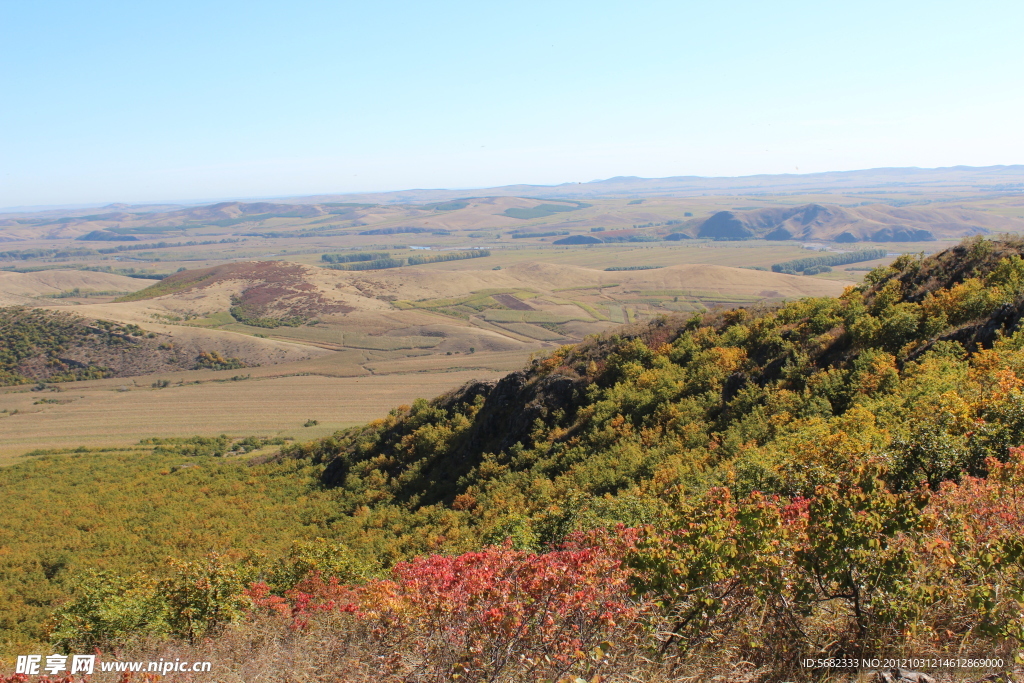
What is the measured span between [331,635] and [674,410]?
1657cm

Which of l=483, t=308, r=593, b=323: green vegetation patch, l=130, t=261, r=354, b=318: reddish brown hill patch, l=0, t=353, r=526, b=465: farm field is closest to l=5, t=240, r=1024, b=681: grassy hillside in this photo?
l=0, t=353, r=526, b=465: farm field

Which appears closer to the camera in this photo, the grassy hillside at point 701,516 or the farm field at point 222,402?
the grassy hillside at point 701,516

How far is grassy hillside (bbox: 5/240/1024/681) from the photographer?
7.57 m

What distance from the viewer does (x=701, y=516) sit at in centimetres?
937

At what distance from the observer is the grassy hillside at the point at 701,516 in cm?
757

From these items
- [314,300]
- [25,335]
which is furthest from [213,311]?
[25,335]

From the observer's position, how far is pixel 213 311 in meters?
134

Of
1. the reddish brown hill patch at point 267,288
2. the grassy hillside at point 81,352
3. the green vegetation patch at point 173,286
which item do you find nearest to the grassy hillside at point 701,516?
the grassy hillside at point 81,352

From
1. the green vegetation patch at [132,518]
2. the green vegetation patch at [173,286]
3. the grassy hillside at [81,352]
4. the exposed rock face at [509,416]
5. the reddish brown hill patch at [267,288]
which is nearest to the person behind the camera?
the green vegetation patch at [132,518]

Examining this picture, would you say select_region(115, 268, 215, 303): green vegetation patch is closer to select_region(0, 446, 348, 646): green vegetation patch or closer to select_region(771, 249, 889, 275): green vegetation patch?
select_region(0, 446, 348, 646): green vegetation patch

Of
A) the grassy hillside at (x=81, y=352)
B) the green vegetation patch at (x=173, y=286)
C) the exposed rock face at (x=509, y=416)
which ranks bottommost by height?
the grassy hillside at (x=81, y=352)

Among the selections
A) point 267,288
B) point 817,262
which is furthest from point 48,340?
point 817,262

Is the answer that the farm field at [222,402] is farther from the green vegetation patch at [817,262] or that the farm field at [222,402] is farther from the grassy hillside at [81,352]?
the green vegetation patch at [817,262]

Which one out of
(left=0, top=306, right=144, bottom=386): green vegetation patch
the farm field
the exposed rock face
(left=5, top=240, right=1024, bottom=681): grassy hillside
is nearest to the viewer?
(left=5, top=240, right=1024, bottom=681): grassy hillside
